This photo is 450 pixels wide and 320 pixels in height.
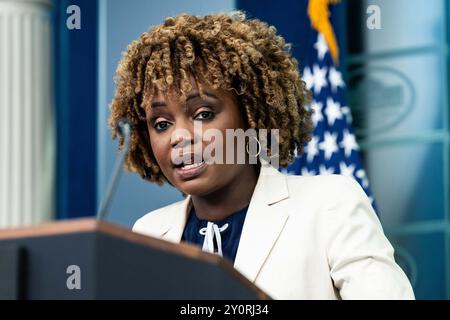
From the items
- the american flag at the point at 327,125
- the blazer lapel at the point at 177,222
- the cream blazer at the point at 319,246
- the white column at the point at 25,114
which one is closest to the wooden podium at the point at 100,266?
the cream blazer at the point at 319,246

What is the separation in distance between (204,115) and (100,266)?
43.5 inches

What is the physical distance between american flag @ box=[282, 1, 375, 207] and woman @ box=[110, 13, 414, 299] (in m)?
2.35

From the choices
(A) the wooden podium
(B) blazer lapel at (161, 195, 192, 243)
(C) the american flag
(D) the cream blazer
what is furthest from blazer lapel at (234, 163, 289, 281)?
(C) the american flag

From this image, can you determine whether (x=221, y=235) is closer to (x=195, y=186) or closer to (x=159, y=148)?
(x=195, y=186)

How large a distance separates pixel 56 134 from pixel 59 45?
0.44 m

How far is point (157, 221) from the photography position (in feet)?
12.2

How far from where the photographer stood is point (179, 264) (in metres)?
2.54

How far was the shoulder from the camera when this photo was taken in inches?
146

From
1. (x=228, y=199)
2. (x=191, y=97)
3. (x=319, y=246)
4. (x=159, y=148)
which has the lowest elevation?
(x=319, y=246)

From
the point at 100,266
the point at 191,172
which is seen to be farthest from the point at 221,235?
the point at 100,266

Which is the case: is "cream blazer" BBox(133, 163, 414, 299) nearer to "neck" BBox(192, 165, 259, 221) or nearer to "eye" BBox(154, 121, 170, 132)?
"neck" BBox(192, 165, 259, 221)
